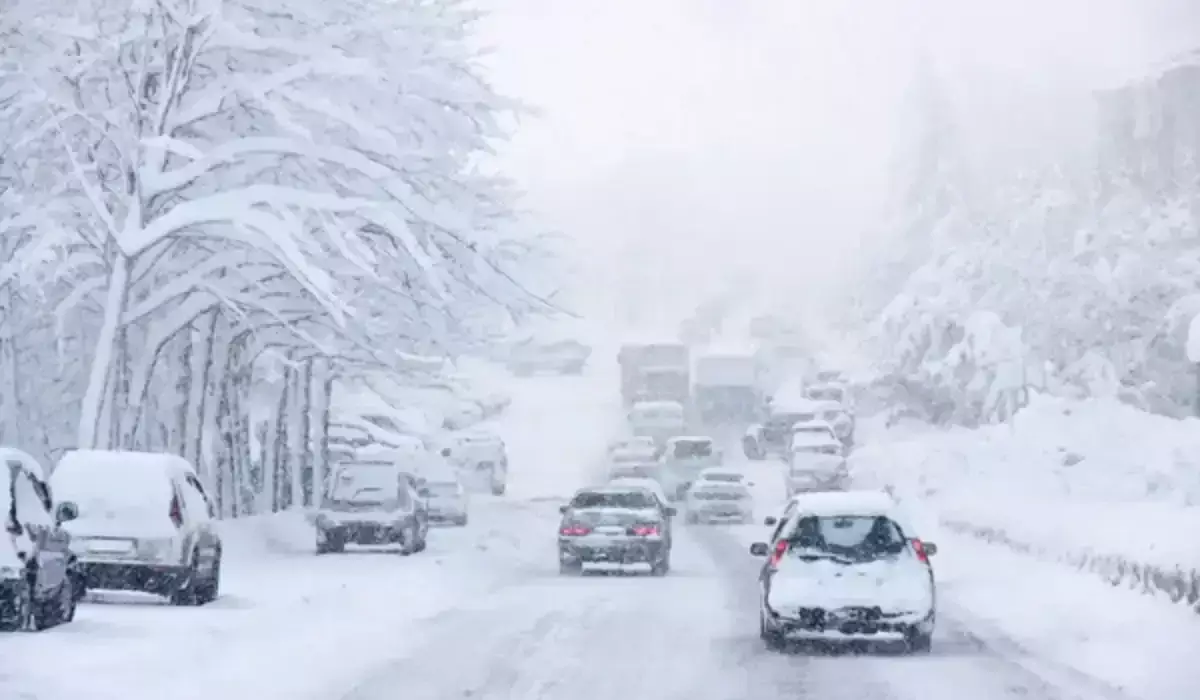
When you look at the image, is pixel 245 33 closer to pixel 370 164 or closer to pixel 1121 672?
pixel 370 164

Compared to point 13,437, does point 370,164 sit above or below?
above

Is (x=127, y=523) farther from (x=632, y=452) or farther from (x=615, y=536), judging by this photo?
(x=632, y=452)

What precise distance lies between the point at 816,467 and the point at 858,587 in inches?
1614

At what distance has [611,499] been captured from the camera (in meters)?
32.8

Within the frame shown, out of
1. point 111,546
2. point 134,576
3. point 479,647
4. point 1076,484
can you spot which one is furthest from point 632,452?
point 479,647

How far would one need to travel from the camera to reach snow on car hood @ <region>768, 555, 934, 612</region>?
18328 mm

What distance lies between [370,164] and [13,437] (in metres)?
15.9

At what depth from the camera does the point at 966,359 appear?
266 feet

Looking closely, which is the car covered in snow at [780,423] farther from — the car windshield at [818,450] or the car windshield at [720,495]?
the car windshield at [720,495]

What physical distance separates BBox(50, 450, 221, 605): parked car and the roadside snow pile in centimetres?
1103

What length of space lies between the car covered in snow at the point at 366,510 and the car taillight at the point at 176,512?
13.4 meters

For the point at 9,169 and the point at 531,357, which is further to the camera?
the point at 531,357

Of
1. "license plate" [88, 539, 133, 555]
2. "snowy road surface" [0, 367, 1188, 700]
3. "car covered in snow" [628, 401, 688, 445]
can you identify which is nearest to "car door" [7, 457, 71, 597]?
"snowy road surface" [0, 367, 1188, 700]

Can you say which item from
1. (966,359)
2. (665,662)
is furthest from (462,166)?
(966,359)
